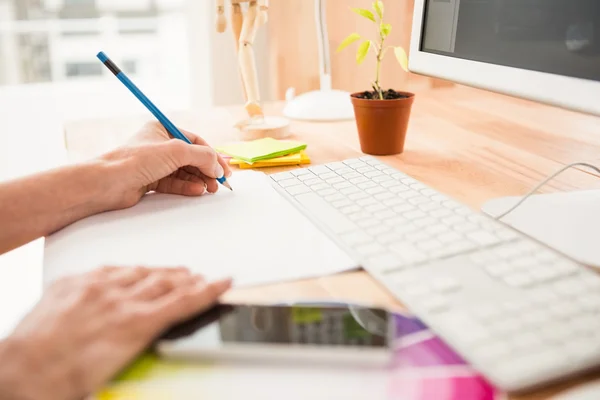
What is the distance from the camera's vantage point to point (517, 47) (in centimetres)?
70

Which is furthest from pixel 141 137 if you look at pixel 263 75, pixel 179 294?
pixel 263 75

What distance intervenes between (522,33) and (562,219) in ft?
0.74

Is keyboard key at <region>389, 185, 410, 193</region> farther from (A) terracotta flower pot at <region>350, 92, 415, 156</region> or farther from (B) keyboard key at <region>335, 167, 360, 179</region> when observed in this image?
(A) terracotta flower pot at <region>350, 92, 415, 156</region>

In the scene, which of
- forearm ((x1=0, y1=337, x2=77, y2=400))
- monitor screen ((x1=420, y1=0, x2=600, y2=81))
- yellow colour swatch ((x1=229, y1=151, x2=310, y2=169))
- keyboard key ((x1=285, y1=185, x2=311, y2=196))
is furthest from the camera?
yellow colour swatch ((x1=229, y1=151, x2=310, y2=169))

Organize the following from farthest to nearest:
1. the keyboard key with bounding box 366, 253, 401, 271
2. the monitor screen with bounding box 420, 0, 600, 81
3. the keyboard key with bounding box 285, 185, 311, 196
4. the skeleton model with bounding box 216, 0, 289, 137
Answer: the skeleton model with bounding box 216, 0, 289, 137, the keyboard key with bounding box 285, 185, 311, 196, the monitor screen with bounding box 420, 0, 600, 81, the keyboard key with bounding box 366, 253, 401, 271

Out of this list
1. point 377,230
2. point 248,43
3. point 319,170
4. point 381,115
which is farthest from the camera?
point 248,43

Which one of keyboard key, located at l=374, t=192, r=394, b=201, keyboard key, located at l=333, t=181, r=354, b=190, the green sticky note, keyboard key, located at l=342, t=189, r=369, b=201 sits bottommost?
the green sticky note

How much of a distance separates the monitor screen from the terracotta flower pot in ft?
0.32

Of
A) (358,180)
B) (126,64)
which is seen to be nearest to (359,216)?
(358,180)

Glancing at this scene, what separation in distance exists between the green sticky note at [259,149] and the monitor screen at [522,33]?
0.82 feet

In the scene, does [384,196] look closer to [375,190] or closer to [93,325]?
[375,190]

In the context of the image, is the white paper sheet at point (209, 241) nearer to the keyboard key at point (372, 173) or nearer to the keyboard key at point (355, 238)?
the keyboard key at point (355, 238)

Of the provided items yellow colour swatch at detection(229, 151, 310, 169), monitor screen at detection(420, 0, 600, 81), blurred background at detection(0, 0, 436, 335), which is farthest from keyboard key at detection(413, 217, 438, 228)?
blurred background at detection(0, 0, 436, 335)

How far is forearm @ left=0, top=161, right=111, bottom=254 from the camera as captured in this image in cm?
63
